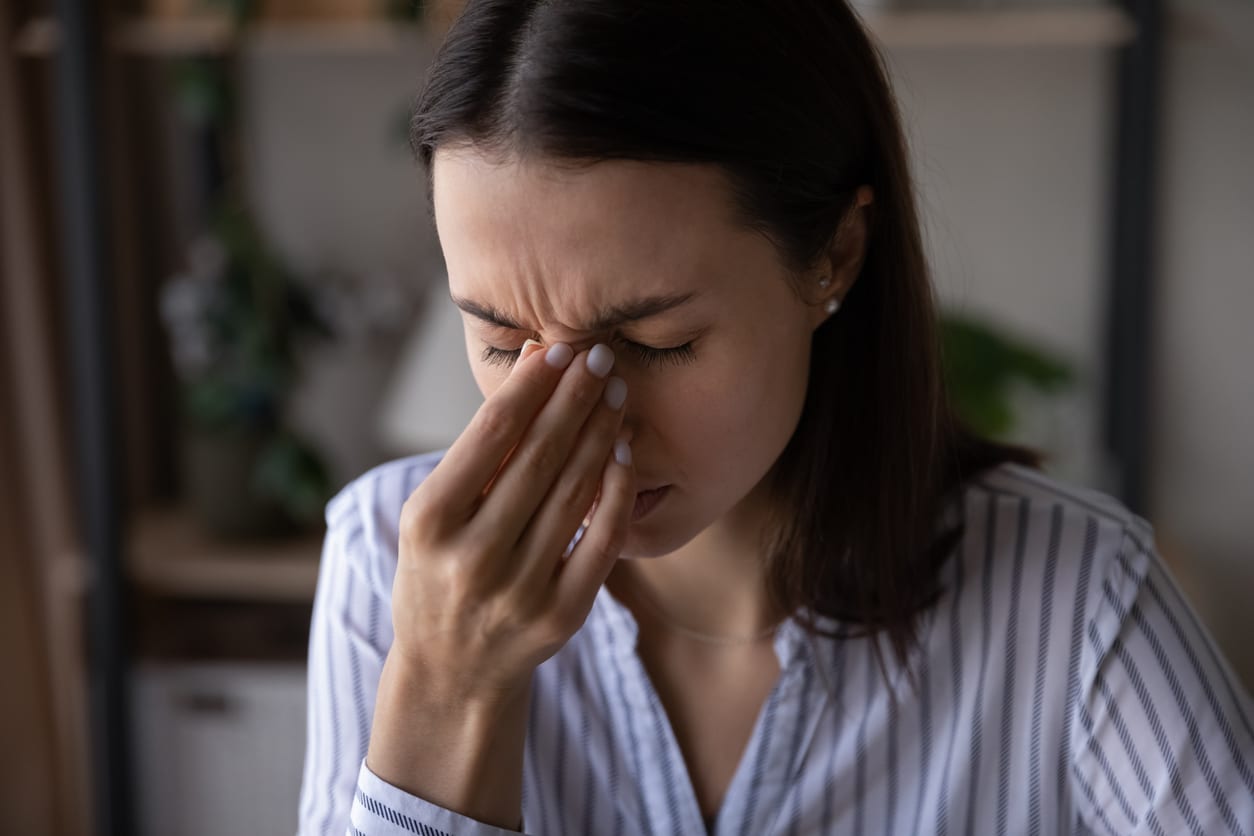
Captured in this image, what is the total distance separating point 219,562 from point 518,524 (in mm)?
1484

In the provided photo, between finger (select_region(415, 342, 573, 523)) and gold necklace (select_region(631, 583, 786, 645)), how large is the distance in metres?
0.30

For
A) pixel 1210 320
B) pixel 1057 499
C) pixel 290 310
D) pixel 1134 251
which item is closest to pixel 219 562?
pixel 290 310

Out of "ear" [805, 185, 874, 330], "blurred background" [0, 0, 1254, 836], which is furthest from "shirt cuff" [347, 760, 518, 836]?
"blurred background" [0, 0, 1254, 836]

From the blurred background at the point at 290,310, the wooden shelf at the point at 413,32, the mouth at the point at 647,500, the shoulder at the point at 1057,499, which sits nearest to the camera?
the mouth at the point at 647,500

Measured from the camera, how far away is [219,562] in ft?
6.98

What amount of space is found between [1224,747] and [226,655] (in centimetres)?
181

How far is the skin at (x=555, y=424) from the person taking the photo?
2.49 feet

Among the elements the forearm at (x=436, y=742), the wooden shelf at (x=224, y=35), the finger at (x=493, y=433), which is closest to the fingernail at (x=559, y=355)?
the finger at (x=493, y=433)

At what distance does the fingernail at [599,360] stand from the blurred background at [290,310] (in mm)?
1075

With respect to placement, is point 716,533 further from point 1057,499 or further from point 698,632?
point 1057,499

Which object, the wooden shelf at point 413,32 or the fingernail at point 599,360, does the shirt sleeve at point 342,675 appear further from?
the wooden shelf at point 413,32

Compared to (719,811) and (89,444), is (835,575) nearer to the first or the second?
(719,811)

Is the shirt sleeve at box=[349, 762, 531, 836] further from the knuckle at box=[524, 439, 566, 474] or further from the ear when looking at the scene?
the ear

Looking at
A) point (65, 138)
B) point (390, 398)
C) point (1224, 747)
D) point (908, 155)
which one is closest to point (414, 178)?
point (390, 398)
